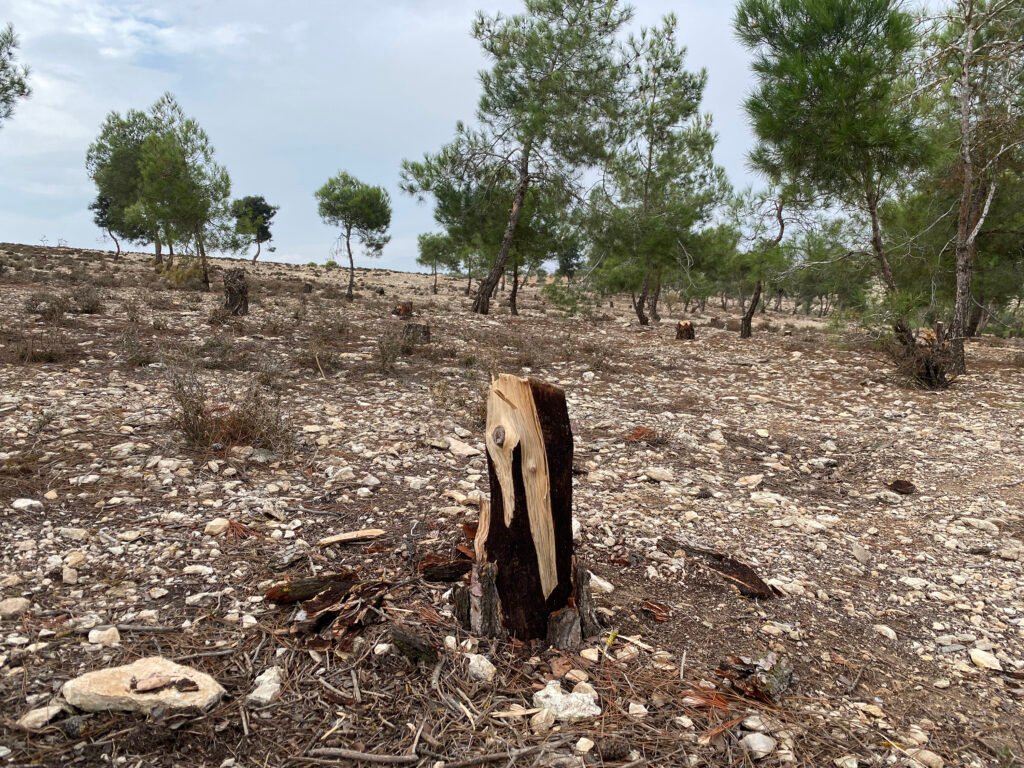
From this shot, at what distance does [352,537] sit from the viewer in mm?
3426

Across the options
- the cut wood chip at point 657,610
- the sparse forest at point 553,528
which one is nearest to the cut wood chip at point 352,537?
the sparse forest at point 553,528

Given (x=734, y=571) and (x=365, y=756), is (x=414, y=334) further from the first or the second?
(x=365, y=756)

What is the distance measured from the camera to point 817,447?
6.14 meters

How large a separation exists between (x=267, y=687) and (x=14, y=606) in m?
1.28

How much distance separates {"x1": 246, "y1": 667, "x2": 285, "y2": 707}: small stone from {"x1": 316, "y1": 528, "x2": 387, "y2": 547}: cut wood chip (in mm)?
1049

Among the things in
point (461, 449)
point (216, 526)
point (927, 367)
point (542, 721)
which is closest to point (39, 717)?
point (216, 526)

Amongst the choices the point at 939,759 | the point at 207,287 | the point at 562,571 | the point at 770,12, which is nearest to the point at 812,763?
the point at 939,759

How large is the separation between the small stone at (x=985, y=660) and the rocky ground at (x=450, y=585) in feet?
0.07

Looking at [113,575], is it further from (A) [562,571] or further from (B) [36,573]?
(A) [562,571]

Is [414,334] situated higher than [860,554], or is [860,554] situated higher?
[414,334]

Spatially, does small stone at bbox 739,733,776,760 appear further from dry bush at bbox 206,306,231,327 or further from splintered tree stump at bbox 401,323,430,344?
dry bush at bbox 206,306,231,327

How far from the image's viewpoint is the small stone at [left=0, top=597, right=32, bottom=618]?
256 cm

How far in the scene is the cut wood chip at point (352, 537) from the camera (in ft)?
11.1

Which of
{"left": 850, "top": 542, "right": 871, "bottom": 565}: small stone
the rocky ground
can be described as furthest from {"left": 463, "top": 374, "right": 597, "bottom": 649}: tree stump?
{"left": 850, "top": 542, "right": 871, "bottom": 565}: small stone
